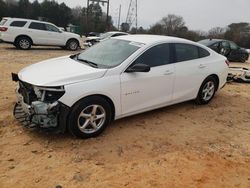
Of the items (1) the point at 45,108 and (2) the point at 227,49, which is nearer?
(1) the point at 45,108

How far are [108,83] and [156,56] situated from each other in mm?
1317

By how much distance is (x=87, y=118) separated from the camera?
4730mm

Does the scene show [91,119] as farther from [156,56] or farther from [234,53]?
[234,53]

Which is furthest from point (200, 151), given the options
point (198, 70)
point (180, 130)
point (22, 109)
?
point (22, 109)

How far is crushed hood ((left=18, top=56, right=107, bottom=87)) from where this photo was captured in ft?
15.0

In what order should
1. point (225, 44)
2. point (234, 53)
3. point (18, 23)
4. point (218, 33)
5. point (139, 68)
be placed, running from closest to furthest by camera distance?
point (139, 68) < point (18, 23) < point (225, 44) < point (234, 53) < point (218, 33)

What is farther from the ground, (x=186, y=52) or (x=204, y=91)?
(x=186, y=52)

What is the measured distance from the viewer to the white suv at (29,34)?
16.5 m

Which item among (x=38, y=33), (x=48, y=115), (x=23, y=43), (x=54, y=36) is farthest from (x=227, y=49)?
(x=48, y=115)

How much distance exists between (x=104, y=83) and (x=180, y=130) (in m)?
1.70

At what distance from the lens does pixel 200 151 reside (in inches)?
188

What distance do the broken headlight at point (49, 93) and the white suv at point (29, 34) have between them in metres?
13.1

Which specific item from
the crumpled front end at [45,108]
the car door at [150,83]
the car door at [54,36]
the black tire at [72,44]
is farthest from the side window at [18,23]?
the crumpled front end at [45,108]

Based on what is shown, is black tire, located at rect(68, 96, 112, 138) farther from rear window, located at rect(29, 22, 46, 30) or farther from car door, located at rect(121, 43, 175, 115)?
rear window, located at rect(29, 22, 46, 30)
